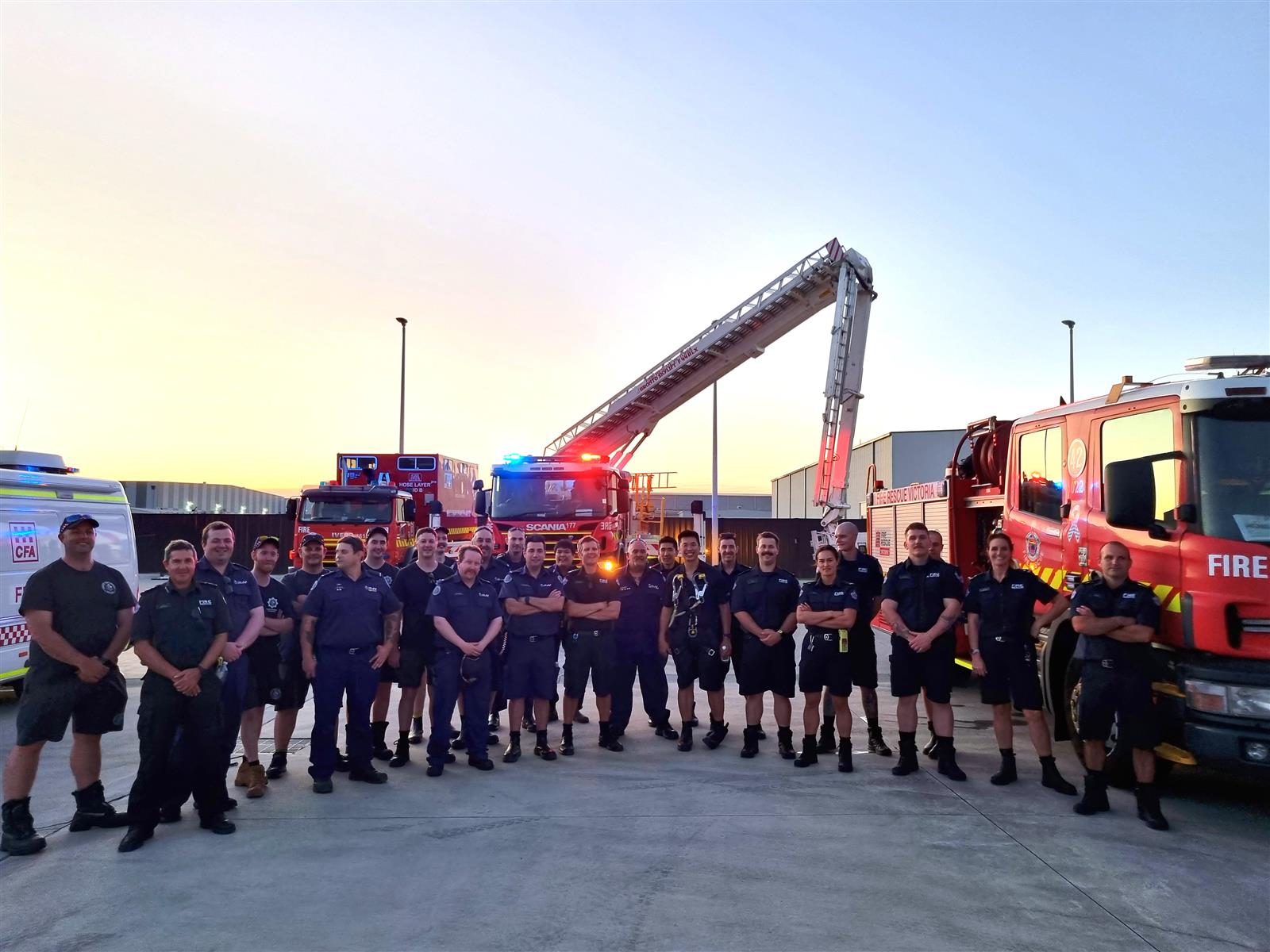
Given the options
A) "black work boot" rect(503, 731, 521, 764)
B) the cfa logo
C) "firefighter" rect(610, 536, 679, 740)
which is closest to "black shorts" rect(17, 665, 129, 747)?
"black work boot" rect(503, 731, 521, 764)

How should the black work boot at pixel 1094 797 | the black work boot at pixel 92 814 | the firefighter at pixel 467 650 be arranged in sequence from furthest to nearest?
the firefighter at pixel 467 650 → the black work boot at pixel 1094 797 → the black work boot at pixel 92 814

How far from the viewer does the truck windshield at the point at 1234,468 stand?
486 cm

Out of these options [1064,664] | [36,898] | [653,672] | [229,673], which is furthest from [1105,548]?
[36,898]

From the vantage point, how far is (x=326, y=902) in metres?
3.97

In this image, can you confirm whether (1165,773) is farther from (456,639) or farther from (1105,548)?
(456,639)

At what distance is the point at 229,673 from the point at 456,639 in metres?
1.57

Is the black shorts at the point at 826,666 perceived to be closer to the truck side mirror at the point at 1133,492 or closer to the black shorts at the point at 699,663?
the black shorts at the point at 699,663

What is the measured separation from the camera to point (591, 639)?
7.02 meters

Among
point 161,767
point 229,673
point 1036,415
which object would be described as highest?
point 1036,415

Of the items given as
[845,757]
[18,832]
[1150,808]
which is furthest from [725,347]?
[18,832]

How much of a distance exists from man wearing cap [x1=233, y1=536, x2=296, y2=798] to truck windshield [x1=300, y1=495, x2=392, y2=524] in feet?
29.9

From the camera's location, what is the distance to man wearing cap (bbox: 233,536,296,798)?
5.71m

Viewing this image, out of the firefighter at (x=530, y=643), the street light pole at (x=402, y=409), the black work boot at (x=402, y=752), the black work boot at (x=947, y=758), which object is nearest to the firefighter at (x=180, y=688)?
the black work boot at (x=402, y=752)

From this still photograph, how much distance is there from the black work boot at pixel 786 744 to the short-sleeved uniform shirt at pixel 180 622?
4.11 metres
